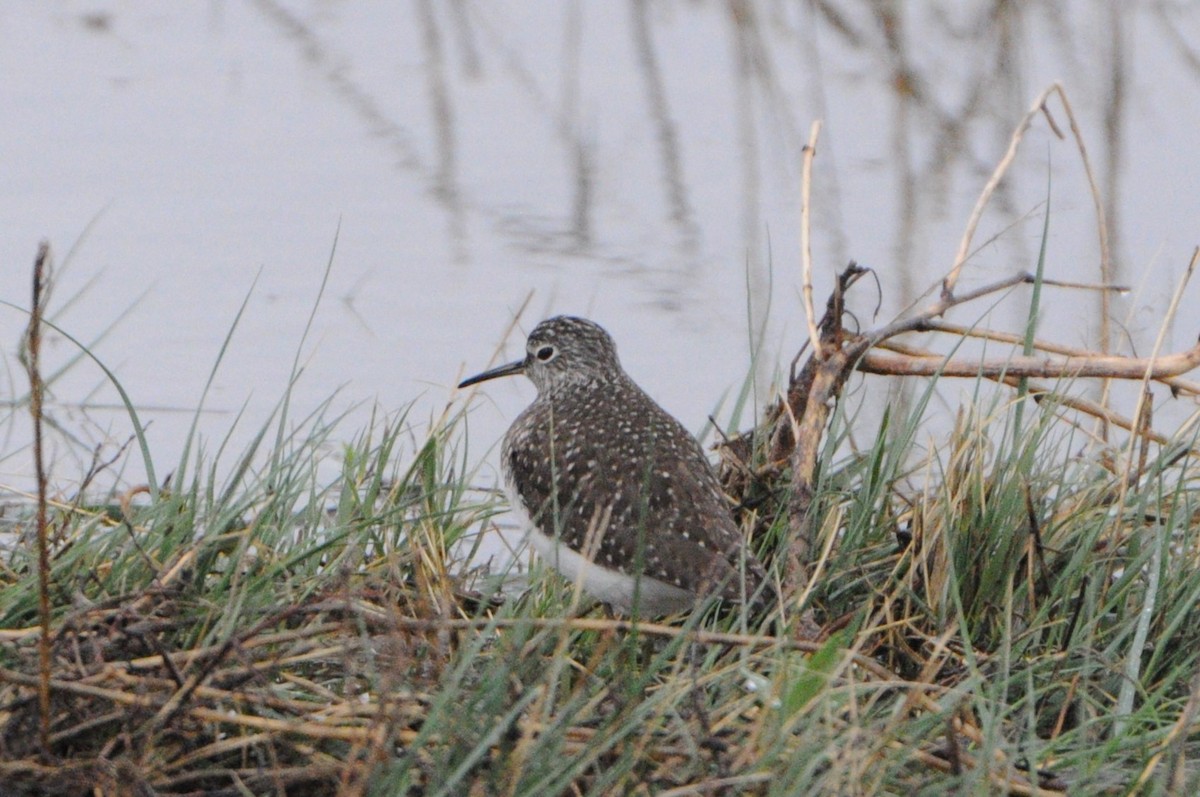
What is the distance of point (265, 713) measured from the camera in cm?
319

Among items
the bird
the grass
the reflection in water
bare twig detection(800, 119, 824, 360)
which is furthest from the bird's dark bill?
the reflection in water

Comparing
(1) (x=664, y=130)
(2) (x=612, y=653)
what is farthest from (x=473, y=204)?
(2) (x=612, y=653)

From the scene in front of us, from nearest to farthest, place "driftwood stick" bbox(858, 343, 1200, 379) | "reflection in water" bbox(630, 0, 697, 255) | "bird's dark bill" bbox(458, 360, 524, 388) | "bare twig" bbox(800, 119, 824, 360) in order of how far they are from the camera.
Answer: "driftwood stick" bbox(858, 343, 1200, 379), "bare twig" bbox(800, 119, 824, 360), "bird's dark bill" bbox(458, 360, 524, 388), "reflection in water" bbox(630, 0, 697, 255)

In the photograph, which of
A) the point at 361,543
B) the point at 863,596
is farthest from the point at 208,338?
the point at 863,596

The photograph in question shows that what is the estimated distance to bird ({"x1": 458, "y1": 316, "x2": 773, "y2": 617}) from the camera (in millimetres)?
4137

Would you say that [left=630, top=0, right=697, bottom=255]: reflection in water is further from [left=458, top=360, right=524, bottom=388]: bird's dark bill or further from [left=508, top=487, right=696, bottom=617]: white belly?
[left=508, top=487, right=696, bottom=617]: white belly

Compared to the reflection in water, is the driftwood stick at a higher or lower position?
lower

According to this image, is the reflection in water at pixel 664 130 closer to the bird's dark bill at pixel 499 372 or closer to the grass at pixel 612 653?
the bird's dark bill at pixel 499 372

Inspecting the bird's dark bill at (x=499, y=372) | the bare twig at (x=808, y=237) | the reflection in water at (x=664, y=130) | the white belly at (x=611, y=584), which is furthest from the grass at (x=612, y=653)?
the reflection in water at (x=664, y=130)

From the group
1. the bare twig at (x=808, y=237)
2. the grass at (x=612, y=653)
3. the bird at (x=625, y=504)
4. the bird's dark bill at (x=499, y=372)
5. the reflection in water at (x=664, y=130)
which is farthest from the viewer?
the reflection in water at (x=664, y=130)

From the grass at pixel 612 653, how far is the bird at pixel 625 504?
141 mm

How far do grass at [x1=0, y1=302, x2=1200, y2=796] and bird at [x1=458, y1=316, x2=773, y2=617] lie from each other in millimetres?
141

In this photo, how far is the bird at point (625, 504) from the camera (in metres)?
4.14

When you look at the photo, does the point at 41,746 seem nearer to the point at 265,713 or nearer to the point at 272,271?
the point at 265,713
